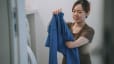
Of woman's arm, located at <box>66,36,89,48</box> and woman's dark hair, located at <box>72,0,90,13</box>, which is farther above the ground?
woman's dark hair, located at <box>72,0,90,13</box>

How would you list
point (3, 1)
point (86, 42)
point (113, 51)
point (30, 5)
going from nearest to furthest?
point (113, 51)
point (3, 1)
point (86, 42)
point (30, 5)

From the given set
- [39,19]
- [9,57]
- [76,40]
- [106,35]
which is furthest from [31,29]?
[106,35]

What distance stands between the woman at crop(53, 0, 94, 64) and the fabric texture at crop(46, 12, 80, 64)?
40mm

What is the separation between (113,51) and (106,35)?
Result: 25 millimetres

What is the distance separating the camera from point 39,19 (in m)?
1.78

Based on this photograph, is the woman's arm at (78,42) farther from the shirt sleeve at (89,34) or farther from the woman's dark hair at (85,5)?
the woman's dark hair at (85,5)

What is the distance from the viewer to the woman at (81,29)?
1514 millimetres

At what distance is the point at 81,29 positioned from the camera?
155 cm

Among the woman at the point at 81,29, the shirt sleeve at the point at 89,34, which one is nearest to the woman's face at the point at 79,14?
the woman at the point at 81,29

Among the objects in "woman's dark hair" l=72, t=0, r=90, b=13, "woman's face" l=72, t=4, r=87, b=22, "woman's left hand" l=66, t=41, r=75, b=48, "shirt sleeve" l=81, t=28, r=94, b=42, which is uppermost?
"woman's dark hair" l=72, t=0, r=90, b=13

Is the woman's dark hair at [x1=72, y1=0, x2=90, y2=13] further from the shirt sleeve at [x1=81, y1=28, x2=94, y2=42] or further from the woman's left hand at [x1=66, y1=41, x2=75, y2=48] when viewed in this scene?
the woman's left hand at [x1=66, y1=41, x2=75, y2=48]

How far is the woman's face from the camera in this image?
1.52 meters

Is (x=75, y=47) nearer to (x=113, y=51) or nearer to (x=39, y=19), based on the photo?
(x=39, y=19)

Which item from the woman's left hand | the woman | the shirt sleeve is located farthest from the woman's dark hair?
the woman's left hand
